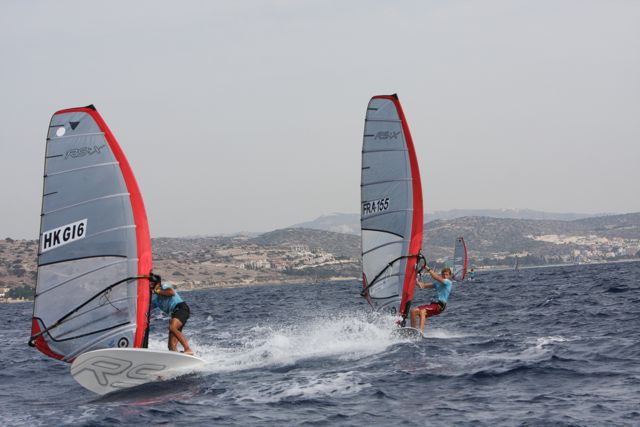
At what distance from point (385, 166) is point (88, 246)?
846cm

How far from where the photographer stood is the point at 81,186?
14992 millimetres

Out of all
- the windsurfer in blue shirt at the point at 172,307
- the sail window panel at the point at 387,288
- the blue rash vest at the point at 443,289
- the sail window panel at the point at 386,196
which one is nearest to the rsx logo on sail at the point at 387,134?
the sail window panel at the point at 386,196

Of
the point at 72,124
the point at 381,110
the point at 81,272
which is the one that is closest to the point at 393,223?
the point at 381,110

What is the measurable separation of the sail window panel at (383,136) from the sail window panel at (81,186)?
7.72 m

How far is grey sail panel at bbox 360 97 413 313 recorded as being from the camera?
2056cm

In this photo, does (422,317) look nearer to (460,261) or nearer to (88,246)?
(88,246)

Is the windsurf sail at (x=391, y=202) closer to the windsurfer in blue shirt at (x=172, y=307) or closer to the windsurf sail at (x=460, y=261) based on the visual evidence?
the windsurfer in blue shirt at (x=172, y=307)

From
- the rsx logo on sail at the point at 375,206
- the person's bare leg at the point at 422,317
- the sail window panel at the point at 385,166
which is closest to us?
the person's bare leg at the point at 422,317

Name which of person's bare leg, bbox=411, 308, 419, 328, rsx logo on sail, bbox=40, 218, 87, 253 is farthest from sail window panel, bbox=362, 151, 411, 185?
rsx logo on sail, bbox=40, 218, 87, 253

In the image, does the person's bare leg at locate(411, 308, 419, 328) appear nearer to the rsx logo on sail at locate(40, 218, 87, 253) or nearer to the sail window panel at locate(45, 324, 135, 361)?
the sail window panel at locate(45, 324, 135, 361)

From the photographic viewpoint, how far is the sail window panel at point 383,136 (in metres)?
20.6

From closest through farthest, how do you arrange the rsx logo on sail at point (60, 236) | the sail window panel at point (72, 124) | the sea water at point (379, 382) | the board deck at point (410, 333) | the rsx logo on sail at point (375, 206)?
the sea water at point (379, 382) < the rsx logo on sail at point (60, 236) < the sail window panel at point (72, 124) < the board deck at point (410, 333) < the rsx logo on sail at point (375, 206)

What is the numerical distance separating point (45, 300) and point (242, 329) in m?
14.1

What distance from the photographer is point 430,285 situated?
20000 millimetres
